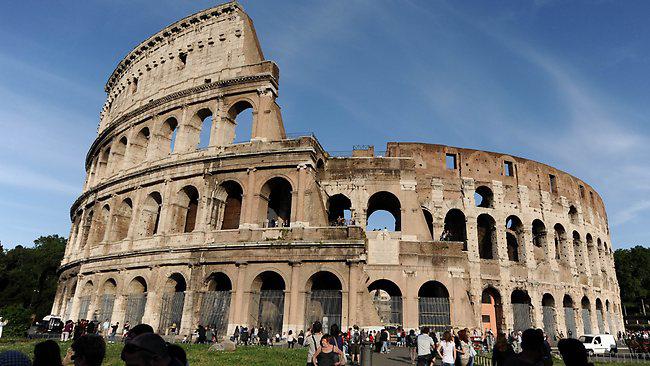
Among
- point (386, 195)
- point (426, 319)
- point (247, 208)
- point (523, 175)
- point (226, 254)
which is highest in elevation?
point (523, 175)

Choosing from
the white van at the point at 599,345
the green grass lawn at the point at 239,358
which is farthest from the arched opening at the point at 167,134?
the white van at the point at 599,345

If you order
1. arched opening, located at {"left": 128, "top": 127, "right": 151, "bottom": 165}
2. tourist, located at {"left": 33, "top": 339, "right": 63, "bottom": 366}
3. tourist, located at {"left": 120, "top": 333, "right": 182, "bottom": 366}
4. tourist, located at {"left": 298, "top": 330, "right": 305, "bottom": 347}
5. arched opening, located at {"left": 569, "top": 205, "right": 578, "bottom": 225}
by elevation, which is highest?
arched opening, located at {"left": 128, "top": 127, "right": 151, "bottom": 165}

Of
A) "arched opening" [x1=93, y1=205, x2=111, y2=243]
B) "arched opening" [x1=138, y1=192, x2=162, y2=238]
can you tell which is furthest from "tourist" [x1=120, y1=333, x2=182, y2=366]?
"arched opening" [x1=93, y1=205, x2=111, y2=243]

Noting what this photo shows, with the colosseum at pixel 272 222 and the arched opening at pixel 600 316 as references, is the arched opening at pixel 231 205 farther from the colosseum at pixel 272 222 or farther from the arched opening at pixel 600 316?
the arched opening at pixel 600 316

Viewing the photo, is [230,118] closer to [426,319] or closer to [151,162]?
[151,162]

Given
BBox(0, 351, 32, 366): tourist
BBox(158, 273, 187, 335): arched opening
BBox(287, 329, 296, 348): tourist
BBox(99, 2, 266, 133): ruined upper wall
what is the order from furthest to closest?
BBox(99, 2, 266, 133): ruined upper wall → BBox(158, 273, 187, 335): arched opening → BBox(287, 329, 296, 348): tourist → BBox(0, 351, 32, 366): tourist

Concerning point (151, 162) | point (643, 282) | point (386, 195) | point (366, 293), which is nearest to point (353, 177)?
point (386, 195)

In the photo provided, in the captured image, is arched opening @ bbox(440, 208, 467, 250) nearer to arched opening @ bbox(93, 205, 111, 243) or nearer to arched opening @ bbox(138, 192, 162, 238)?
arched opening @ bbox(138, 192, 162, 238)

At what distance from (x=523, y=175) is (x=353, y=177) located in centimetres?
1326

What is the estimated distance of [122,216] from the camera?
24.9 metres

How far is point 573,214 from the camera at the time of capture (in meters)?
31.5

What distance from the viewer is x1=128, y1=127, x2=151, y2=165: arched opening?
25.9 m

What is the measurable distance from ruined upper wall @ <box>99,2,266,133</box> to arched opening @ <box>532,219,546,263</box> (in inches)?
814

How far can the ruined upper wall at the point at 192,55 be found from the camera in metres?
23.9
